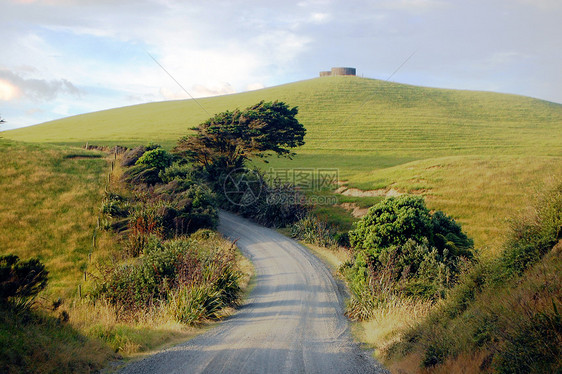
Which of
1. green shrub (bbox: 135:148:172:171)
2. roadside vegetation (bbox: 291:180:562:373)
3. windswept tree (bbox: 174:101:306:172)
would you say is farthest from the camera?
windswept tree (bbox: 174:101:306:172)

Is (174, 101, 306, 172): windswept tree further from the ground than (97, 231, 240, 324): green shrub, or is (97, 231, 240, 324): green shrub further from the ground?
(174, 101, 306, 172): windswept tree

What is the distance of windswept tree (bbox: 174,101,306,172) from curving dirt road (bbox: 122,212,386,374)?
18.5 m

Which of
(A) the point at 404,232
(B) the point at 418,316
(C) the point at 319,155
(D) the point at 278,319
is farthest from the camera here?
(C) the point at 319,155

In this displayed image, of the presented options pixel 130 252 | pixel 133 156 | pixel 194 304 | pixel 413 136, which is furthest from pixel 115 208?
pixel 413 136

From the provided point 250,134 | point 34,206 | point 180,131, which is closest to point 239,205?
point 250,134

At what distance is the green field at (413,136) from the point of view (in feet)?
108

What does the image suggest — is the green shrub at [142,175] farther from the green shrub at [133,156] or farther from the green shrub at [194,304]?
the green shrub at [194,304]

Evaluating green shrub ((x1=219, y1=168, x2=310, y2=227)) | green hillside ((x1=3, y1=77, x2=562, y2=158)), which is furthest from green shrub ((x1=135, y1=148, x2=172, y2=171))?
green hillside ((x1=3, y1=77, x2=562, y2=158))

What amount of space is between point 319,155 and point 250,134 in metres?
23.8

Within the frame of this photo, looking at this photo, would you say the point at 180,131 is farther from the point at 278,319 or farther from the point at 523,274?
the point at 523,274

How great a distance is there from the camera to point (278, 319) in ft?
36.1

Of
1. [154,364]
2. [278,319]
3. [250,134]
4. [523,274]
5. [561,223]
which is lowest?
[278,319]

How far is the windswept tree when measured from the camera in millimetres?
34469

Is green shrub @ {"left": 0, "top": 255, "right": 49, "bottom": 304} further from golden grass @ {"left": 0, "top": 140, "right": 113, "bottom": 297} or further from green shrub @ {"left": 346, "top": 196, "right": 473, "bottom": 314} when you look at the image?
green shrub @ {"left": 346, "top": 196, "right": 473, "bottom": 314}
